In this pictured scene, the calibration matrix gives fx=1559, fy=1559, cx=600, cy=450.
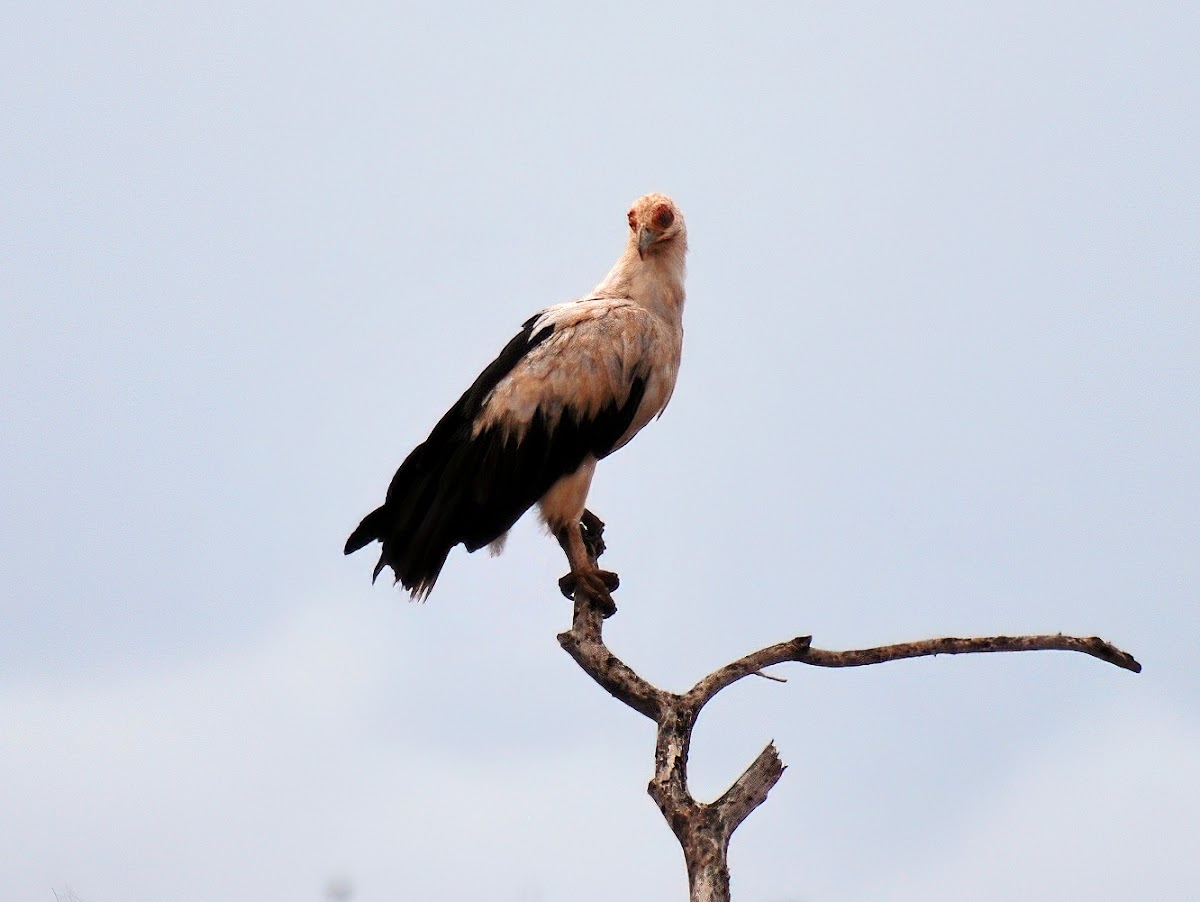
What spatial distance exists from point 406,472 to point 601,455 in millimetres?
1102

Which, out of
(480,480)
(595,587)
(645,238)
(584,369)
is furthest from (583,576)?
(645,238)

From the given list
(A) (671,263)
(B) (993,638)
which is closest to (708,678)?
(B) (993,638)

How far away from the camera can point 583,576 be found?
326 inches

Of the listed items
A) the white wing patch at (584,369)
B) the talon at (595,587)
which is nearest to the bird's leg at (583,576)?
the talon at (595,587)

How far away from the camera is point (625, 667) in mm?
7543

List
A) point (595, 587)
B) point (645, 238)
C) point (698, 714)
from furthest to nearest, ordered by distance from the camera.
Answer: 1. point (645, 238)
2. point (595, 587)
3. point (698, 714)

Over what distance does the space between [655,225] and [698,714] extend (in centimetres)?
294

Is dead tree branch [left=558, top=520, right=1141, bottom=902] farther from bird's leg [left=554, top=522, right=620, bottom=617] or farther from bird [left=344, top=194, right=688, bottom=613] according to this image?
bird [left=344, top=194, right=688, bottom=613]

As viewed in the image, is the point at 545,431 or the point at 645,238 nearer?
the point at 545,431

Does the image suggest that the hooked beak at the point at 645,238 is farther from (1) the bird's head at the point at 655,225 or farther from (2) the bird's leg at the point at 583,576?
(2) the bird's leg at the point at 583,576

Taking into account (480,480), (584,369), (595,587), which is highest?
(584,369)

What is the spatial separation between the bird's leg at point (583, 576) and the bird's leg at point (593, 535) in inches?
5.6

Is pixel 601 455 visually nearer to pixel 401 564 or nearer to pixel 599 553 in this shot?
pixel 599 553

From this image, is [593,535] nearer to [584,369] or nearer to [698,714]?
[584,369]
